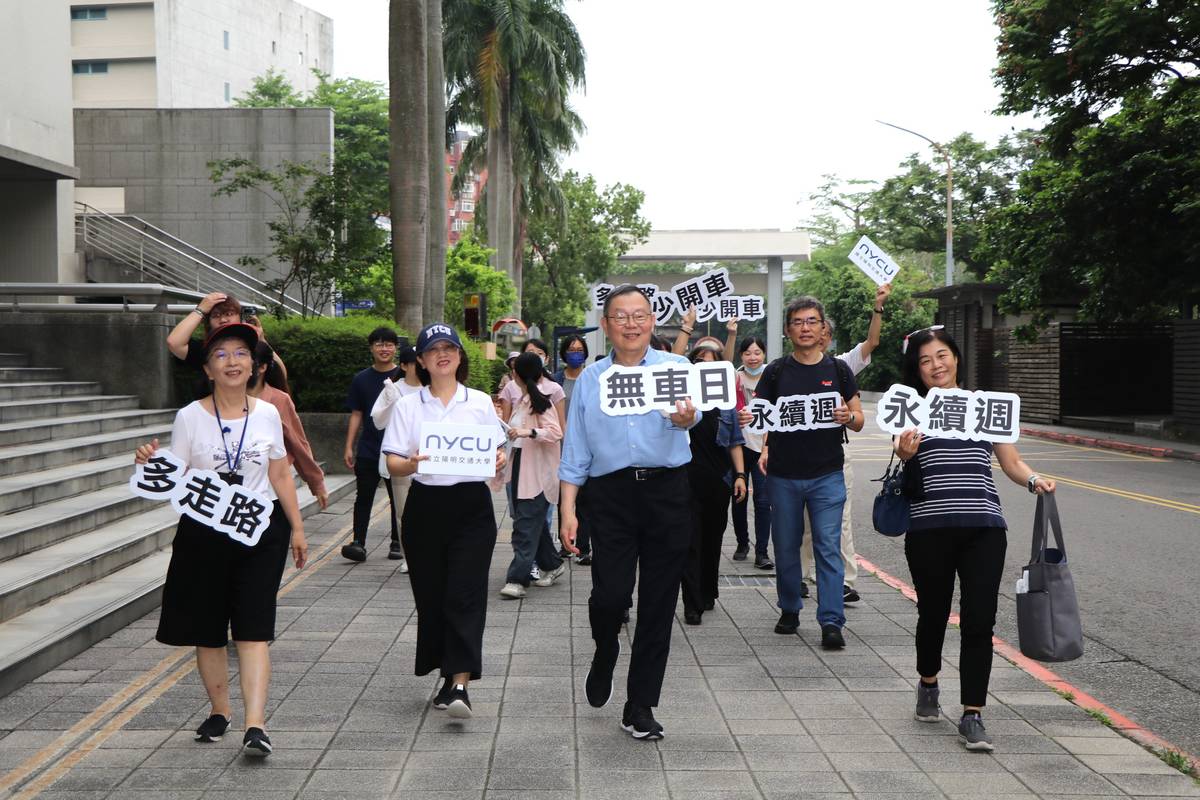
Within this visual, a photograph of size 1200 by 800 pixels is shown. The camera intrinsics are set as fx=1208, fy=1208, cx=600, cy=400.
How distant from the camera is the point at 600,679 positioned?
569 cm

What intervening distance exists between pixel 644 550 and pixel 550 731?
3.02 ft

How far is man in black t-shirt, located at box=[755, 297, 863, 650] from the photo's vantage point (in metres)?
7.20

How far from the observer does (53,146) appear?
18.2 meters

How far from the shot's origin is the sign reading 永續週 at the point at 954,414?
5445 mm

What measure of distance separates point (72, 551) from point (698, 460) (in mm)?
4451

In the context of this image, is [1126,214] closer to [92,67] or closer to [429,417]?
[429,417]

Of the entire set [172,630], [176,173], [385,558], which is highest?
[176,173]

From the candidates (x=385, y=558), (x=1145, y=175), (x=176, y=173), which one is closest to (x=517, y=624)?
(x=385, y=558)

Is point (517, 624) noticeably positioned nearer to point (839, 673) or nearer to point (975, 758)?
point (839, 673)

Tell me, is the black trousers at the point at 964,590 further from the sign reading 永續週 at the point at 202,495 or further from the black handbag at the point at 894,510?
the sign reading 永續週 at the point at 202,495

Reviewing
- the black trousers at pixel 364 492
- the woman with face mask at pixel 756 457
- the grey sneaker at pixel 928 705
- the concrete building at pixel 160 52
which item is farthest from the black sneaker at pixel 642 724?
the concrete building at pixel 160 52

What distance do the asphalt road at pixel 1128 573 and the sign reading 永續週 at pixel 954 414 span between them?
1656 millimetres

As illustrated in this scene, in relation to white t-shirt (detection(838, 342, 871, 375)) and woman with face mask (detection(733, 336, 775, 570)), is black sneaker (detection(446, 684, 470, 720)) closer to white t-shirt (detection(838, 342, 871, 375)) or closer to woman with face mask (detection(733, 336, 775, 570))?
white t-shirt (detection(838, 342, 871, 375))

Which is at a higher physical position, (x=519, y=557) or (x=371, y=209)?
(x=371, y=209)
